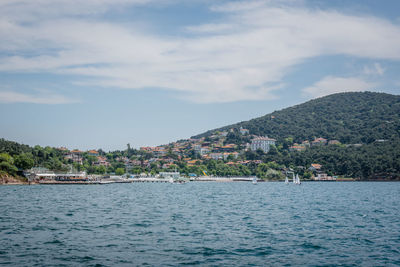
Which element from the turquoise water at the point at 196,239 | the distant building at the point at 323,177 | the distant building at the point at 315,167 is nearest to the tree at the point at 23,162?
the turquoise water at the point at 196,239

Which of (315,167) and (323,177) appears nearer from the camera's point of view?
(323,177)

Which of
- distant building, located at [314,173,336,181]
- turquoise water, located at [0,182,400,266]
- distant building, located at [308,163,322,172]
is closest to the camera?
turquoise water, located at [0,182,400,266]

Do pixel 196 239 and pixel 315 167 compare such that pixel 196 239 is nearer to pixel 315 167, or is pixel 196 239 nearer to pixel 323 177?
pixel 323 177

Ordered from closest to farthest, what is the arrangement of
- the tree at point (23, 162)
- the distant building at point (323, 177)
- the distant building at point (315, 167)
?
the tree at point (23, 162) < the distant building at point (323, 177) < the distant building at point (315, 167)

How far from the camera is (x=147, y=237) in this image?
25250 millimetres

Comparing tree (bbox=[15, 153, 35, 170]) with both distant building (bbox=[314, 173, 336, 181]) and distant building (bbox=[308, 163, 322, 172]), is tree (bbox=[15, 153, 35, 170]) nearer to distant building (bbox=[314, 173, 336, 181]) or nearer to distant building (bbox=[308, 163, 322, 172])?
distant building (bbox=[314, 173, 336, 181])

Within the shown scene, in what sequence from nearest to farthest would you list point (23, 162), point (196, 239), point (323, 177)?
point (196, 239)
point (23, 162)
point (323, 177)

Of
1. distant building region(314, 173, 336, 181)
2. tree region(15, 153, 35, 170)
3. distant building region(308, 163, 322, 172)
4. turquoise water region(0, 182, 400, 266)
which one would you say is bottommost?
distant building region(314, 173, 336, 181)

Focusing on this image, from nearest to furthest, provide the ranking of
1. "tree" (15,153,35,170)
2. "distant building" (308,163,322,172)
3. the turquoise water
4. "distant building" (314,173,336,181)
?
the turquoise water → "tree" (15,153,35,170) → "distant building" (314,173,336,181) → "distant building" (308,163,322,172)

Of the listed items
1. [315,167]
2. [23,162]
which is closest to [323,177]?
[315,167]

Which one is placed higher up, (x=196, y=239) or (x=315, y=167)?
(x=315, y=167)

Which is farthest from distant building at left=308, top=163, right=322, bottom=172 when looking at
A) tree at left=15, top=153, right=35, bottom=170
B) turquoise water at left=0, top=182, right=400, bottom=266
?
turquoise water at left=0, top=182, right=400, bottom=266

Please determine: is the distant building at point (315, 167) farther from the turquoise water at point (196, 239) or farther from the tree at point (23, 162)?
the turquoise water at point (196, 239)

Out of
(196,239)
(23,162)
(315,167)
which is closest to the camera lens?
(196,239)
